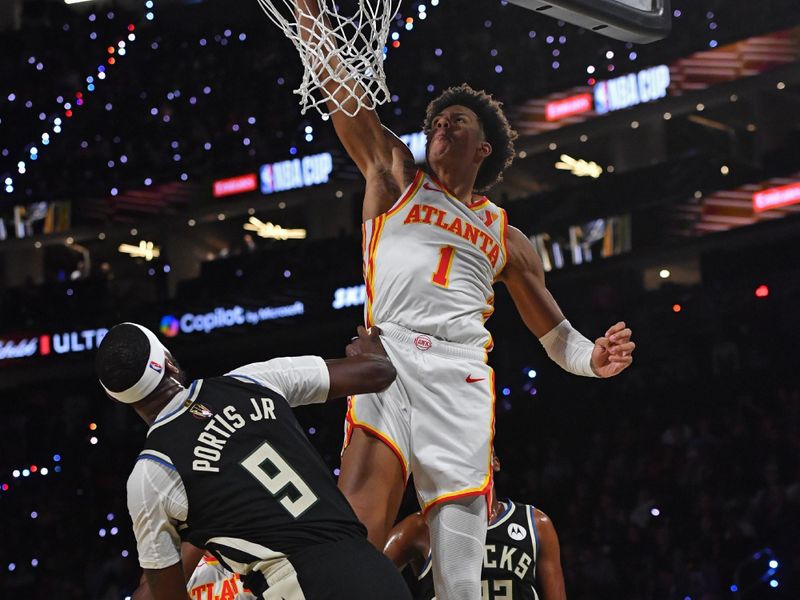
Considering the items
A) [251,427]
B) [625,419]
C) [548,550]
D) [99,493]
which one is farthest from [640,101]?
[251,427]

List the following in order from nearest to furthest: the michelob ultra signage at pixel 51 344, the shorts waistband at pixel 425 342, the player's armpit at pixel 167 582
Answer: the player's armpit at pixel 167 582 < the shorts waistband at pixel 425 342 < the michelob ultra signage at pixel 51 344

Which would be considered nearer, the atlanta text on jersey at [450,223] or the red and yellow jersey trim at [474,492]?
the red and yellow jersey trim at [474,492]

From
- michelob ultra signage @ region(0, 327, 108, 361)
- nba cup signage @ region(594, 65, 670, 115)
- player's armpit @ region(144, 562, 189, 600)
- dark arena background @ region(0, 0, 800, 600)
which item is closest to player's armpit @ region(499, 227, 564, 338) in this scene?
player's armpit @ region(144, 562, 189, 600)

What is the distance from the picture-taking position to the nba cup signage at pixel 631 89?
608 inches

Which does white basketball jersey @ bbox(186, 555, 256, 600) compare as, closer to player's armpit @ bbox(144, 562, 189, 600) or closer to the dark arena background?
player's armpit @ bbox(144, 562, 189, 600)

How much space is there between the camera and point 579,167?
1791 cm

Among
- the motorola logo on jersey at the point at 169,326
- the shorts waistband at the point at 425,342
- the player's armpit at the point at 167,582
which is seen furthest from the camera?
the motorola logo on jersey at the point at 169,326

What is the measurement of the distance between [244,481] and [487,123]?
72.0 inches

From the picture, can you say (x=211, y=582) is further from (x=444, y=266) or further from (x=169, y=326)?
(x=169, y=326)

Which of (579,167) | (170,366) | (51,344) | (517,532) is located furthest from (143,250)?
(170,366)

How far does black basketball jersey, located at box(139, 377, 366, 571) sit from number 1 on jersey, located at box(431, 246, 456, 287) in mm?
877

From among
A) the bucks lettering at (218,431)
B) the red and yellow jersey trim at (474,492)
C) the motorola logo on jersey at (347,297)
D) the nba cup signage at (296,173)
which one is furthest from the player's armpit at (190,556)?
the nba cup signage at (296,173)

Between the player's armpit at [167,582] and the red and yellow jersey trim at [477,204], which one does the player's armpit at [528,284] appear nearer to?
the red and yellow jersey trim at [477,204]

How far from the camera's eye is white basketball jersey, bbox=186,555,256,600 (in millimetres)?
4344
